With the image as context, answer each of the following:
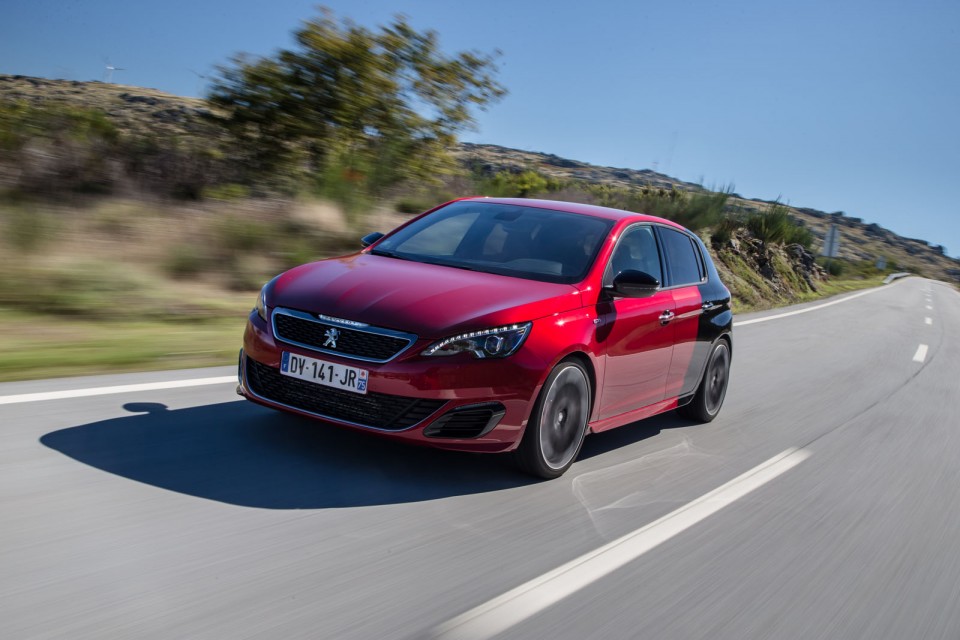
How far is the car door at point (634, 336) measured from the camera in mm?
5480

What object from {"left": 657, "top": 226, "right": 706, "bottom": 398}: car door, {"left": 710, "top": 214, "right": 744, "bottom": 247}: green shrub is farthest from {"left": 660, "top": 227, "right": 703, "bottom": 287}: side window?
{"left": 710, "top": 214, "right": 744, "bottom": 247}: green shrub


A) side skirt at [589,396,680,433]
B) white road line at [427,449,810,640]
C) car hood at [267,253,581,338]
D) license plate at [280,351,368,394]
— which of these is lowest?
white road line at [427,449,810,640]

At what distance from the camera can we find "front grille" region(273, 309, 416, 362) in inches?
179

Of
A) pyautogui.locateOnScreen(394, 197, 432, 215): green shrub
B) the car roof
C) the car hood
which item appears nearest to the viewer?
the car hood

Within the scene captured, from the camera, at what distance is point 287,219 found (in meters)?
13.0

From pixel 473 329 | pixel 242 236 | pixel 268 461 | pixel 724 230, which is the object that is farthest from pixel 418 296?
pixel 724 230

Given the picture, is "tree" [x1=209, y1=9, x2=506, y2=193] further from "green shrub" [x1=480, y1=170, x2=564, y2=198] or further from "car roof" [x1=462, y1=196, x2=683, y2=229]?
"car roof" [x1=462, y1=196, x2=683, y2=229]

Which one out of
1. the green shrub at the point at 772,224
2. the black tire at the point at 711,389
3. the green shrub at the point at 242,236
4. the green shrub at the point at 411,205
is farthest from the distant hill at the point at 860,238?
the black tire at the point at 711,389

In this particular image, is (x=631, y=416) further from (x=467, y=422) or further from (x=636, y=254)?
(x=467, y=422)

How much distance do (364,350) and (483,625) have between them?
1677 millimetres

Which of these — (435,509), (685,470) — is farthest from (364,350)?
(685,470)

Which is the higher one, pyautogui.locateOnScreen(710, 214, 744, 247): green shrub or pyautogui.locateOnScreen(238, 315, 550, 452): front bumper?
pyautogui.locateOnScreen(710, 214, 744, 247): green shrub

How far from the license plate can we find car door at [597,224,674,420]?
1.48 m

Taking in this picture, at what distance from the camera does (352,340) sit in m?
4.60
